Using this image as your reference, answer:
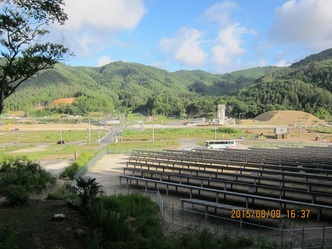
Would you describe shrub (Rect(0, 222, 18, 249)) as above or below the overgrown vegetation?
above

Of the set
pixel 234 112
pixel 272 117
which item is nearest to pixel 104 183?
pixel 272 117

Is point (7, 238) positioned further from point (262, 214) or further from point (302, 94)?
point (302, 94)

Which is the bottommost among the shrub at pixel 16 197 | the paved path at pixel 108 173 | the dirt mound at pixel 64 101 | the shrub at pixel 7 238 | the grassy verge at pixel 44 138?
the grassy verge at pixel 44 138

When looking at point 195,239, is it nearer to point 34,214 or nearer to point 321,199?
point 34,214

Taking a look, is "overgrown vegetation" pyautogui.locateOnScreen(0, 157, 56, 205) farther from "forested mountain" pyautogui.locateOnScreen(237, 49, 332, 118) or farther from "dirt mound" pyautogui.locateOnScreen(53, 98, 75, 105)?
"dirt mound" pyautogui.locateOnScreen(53, 98, 75, 105)

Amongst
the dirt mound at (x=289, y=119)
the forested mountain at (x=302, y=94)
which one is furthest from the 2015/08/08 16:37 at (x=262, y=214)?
the forested mountain at (x=302, y=94)

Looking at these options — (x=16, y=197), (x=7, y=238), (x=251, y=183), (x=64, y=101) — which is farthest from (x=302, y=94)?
(x=7, y=238)

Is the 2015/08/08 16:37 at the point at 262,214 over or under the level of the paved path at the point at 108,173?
over

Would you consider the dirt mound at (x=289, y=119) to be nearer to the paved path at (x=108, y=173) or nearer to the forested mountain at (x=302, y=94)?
the forested mountain at (x=302, y=94)

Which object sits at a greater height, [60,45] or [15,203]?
[60,45]

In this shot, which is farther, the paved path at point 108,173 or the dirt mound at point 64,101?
the dirt mound at point 64,101

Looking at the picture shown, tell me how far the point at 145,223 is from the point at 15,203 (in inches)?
163

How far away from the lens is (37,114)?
551ft

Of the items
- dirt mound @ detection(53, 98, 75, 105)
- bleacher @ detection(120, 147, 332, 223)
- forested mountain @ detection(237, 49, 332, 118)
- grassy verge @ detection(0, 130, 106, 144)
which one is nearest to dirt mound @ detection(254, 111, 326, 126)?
forested mountain @ detection(237, 49, 332, 118)
